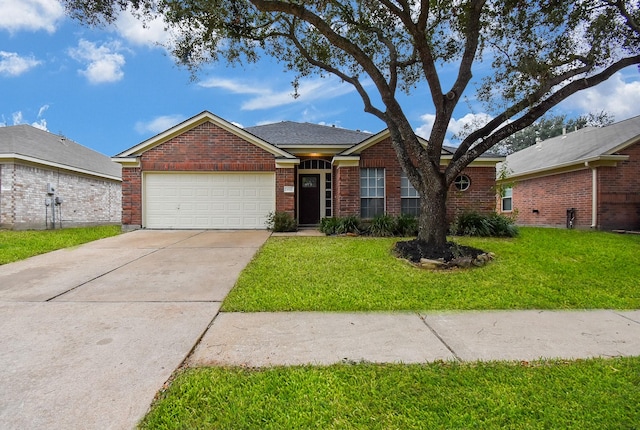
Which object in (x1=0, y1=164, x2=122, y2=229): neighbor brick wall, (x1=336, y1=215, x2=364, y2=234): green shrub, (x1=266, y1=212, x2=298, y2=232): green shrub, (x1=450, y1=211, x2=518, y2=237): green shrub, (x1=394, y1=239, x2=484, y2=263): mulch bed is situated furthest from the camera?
(x1=0, y1=164, x2=122, y2=229): neighbor brick wall

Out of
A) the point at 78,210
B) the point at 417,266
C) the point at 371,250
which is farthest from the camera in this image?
the point at 78,210

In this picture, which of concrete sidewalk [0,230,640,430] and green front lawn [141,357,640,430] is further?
concrete sidewalk [0,230,640,430]

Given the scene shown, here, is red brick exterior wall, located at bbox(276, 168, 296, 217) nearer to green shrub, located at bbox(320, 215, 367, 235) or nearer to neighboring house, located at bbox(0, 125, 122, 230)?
green shrub, located at bbox(320, 215, 367, 235)

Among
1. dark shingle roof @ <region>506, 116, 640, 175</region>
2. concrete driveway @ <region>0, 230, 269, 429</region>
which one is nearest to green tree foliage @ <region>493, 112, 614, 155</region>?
dark shingle roof @ <region>506, 116, 640, 175</region>

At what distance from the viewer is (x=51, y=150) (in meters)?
14.9

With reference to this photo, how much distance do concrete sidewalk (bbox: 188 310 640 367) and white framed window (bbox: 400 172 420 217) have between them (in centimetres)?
810

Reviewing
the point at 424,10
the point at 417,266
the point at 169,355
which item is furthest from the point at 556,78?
the point at 169,355

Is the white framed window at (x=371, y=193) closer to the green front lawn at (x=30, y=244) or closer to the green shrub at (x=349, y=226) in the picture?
the green shrub at (x=349, y=226)

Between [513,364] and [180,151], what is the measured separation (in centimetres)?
1225

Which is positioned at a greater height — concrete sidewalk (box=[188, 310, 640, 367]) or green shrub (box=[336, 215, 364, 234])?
green shrub (box=[336, 215, 364, 234])

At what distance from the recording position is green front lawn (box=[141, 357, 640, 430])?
2.11m

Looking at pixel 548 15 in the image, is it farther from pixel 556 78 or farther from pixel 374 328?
pixel 374 328

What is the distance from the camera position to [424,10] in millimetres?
7492

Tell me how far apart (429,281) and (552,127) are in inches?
1678
